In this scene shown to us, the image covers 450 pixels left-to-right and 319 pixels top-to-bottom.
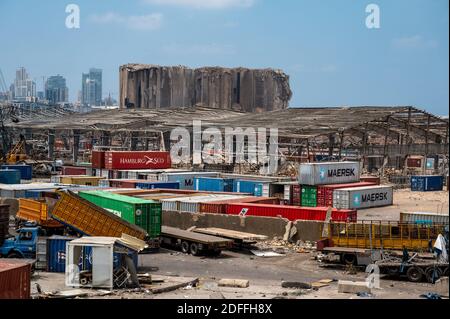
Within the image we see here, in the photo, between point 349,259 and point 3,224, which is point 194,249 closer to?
point 349,259

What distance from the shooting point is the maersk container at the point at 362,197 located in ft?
144

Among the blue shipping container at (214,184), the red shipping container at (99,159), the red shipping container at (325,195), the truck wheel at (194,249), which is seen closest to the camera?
the truck wheel at (194,249)

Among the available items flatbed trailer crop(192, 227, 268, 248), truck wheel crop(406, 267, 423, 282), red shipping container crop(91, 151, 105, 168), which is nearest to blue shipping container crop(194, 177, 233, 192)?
red shipping container crop(91, 151, 105, 168)

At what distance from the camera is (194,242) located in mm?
29219

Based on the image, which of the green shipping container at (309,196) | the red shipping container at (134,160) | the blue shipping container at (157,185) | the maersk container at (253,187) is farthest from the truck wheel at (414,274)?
the red shipping container at (134,160)

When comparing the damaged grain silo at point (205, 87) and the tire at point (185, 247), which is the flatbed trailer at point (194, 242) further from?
the damaged grain silo at point (205, 87)

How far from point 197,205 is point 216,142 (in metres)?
39.5

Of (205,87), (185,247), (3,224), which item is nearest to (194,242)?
(185,247)

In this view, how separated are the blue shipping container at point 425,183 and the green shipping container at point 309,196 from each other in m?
19.0

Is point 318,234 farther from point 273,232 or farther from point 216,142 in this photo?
point 216,142

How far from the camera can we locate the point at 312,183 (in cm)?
4519

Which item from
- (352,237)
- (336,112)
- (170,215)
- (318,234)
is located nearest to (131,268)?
(352,237)

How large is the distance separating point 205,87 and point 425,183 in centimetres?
10934

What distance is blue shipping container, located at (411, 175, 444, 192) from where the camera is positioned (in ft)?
200
